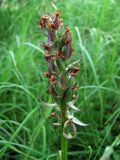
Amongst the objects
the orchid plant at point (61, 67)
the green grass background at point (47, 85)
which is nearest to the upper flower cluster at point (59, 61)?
the orchid plant at point (61, 67)

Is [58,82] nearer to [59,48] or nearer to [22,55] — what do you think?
[59,48]

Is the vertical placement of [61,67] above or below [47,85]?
above

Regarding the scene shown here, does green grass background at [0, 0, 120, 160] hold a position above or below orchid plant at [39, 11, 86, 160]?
below

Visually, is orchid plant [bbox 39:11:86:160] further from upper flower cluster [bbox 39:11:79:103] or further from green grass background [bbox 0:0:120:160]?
green grass background [bbox 0:0:120:160]

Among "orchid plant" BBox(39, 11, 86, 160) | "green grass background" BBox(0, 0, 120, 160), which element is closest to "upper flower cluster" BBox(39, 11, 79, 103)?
"orchid plant" BBox(39, 11, 86, 160)

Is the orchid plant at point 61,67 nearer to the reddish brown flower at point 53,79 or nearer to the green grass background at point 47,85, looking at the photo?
the reddish brown flower at point 53,79

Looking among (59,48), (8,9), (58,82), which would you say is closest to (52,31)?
(59,48)

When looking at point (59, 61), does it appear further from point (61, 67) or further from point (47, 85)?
point (47, 85)

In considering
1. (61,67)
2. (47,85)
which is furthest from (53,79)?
(47,85)
